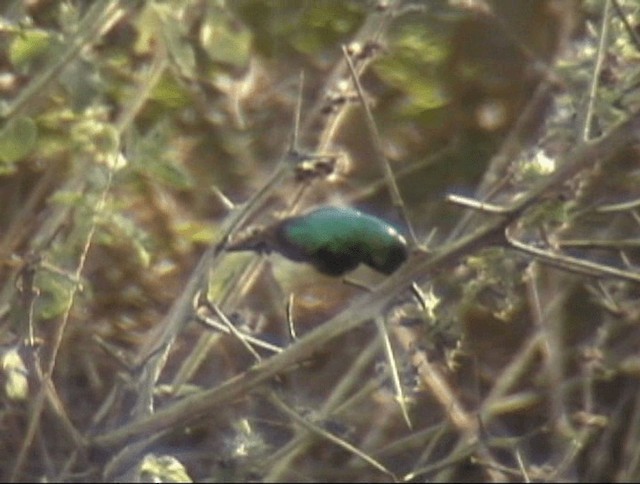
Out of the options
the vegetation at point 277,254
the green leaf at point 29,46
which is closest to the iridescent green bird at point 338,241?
the vegetation at point 277,254

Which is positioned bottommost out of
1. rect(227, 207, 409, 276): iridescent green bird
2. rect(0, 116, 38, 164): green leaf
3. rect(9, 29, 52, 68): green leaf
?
rect(227, 207, 409, 276): iridescent green bird

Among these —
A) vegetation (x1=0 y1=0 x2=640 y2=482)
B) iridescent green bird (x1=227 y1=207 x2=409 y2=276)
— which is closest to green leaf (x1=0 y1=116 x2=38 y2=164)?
vegetation (x1=0 y1=0 x2=640 y2=482)

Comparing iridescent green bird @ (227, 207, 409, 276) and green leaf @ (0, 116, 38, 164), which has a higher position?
green leaf @ (0, 116, 38, 164)

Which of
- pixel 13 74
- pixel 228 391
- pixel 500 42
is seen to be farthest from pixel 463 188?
pixel 228 391

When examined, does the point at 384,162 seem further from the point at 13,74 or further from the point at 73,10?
the point at 13,74

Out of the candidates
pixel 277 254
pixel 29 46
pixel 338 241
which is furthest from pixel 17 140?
pixel 338 241

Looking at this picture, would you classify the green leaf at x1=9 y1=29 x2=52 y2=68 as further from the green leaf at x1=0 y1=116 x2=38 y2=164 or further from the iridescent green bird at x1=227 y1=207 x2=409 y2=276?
the iridescent green bird at x1=227 y1=207 x2=409 y2=276

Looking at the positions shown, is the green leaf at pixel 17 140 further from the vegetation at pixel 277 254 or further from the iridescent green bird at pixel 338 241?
the iridescent green bird at pixel 338 241
